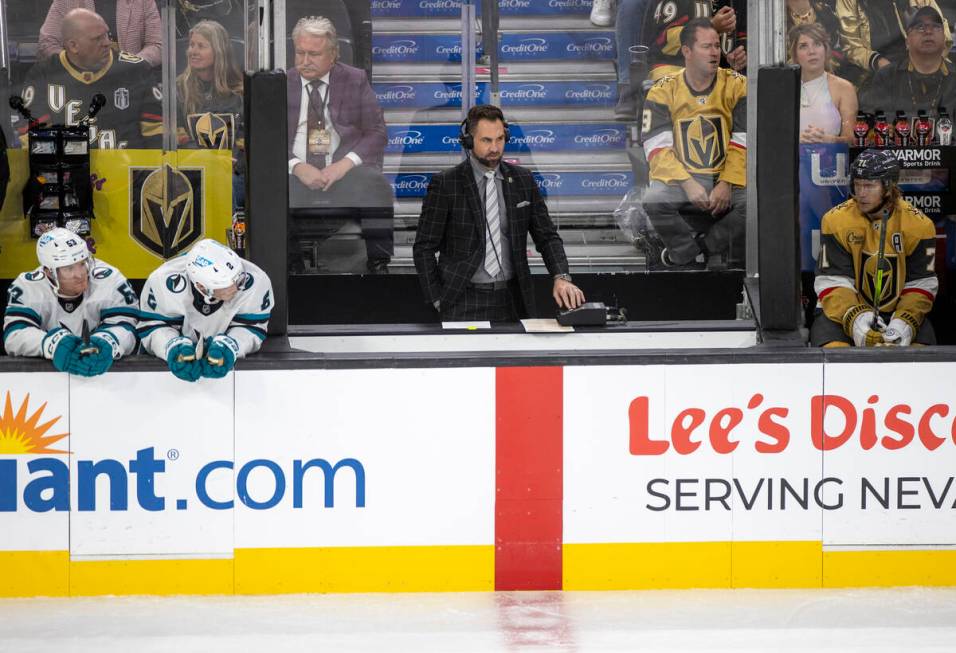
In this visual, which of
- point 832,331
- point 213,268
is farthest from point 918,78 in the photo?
point 213,268

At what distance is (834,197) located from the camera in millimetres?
8508

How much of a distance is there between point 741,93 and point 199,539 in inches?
195

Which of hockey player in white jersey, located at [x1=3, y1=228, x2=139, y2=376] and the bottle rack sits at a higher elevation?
the bottle rack

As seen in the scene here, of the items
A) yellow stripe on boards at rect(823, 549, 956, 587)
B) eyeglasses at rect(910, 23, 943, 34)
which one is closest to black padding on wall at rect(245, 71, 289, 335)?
yellow stripe on boards at rect(823, 549, 956, 587)

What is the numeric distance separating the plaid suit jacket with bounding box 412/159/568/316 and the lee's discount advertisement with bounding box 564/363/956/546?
125 centimetres

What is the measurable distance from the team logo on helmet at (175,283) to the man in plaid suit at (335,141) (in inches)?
133

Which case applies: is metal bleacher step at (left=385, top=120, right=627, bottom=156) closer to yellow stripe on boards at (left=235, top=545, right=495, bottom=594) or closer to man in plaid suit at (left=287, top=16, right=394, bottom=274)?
man in plaid suit at (left=287, top=16, right=394, bottom=274)

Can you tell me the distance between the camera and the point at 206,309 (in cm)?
528

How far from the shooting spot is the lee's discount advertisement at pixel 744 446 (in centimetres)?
521

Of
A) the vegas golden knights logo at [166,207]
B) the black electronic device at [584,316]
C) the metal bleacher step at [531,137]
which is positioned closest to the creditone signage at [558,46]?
the metal bleacher step at [531,137]

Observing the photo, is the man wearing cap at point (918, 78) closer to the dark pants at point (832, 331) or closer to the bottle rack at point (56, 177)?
the dark pants at point (832, 331)

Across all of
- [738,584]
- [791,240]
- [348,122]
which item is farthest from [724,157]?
[738,584]

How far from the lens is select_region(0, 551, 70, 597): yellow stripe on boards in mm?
5113

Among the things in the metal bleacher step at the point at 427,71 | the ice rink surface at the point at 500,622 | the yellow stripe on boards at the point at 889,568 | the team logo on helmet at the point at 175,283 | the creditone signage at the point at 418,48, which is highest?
the creditone signage at the point at 418,48
